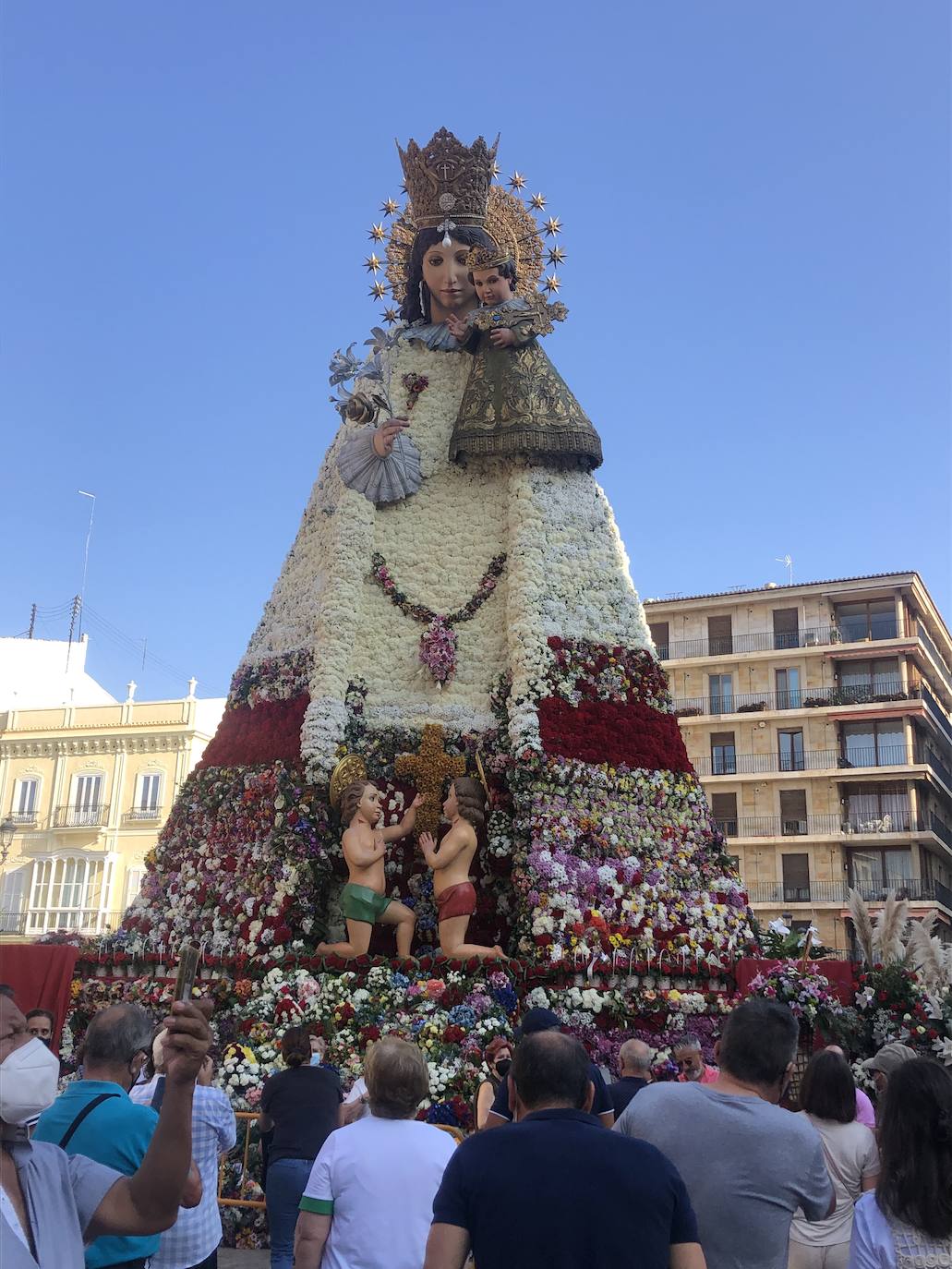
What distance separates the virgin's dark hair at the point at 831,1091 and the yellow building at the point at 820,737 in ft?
96.7

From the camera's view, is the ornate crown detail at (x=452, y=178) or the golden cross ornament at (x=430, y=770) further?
the ornate crown detail at (x=452, y=178)

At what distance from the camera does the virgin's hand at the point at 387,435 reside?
51.6 ft

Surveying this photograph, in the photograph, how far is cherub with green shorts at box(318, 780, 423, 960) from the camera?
12.8 metres

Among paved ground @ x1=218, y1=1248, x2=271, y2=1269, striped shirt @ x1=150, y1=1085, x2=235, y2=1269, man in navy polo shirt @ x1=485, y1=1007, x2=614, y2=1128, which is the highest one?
man in navy polo shirt @ x1=485, y1=1007, x2=614, y2=1128

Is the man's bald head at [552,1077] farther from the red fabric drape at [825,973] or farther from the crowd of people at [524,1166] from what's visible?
the red fabric drape at [825,973]

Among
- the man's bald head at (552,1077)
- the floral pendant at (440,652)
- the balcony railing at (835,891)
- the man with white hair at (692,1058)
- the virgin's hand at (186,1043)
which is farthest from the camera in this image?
the balcony railing at (835,891)

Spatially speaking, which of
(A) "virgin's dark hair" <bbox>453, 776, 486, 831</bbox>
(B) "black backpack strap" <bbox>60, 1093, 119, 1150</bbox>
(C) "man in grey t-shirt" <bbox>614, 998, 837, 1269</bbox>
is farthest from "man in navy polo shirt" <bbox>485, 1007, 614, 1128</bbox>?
(A) "virgin's dark hair" <bbox>453, 776, 486, 831</bbox>

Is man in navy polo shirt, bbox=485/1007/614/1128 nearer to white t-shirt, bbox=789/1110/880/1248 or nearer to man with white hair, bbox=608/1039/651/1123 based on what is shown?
white t-shirt, bbox=789/1110/880/1248

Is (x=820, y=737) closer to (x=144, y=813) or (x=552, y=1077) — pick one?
(x=144, y=813)

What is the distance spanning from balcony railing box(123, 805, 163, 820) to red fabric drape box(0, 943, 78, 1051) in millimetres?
24180

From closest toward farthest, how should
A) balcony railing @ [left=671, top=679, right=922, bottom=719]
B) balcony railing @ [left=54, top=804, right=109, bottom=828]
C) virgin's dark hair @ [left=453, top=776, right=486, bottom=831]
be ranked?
virgin's dark hair @ [left=453, top=776, right=486, bottom=831] < balcony railing @ [left=671, top=679, right=922, bottom=719] < balcony railing @ [left=54, top=804, right=109, bottom=828]

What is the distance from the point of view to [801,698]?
36.6 metres

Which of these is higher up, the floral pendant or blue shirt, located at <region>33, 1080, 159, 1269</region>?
the floral pendant

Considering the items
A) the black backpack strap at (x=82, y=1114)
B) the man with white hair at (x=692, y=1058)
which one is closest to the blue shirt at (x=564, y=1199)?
the black backpack strap at (x=82, y=1114)
